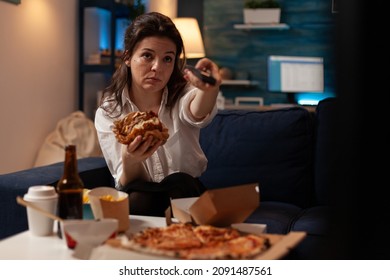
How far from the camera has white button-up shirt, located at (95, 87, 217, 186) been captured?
184cm

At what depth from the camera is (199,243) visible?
99 cm

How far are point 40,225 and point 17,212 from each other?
0.79 meters

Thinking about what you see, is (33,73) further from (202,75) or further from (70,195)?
(70,195)

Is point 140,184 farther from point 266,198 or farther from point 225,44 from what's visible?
point 225,44

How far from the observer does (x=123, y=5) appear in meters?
4.32

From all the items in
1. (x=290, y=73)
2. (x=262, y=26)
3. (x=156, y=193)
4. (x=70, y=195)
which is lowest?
(x=156, y=193)

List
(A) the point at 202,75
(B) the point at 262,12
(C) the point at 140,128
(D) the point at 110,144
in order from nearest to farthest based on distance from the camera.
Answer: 1. (A) the point at 202,75
2. (C) the point at 140,128
3. (D) the point at 110,144
4. (B) the point at 262,12

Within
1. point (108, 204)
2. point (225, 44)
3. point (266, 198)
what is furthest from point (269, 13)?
point (108, 204)

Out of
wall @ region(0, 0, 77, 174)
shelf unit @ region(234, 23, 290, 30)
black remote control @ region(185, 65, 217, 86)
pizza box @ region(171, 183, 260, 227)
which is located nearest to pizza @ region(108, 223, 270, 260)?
pizza box @ region(171, 183, 260, 227)

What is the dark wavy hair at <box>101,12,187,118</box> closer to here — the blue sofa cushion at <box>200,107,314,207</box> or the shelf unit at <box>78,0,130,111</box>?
the blue sofa cushion at <box>200,107,314,207</box>

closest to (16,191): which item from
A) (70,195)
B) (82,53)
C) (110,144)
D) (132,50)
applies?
(110,144)

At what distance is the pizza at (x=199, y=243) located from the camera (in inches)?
36.8

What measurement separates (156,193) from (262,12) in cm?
444

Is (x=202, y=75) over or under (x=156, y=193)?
over
